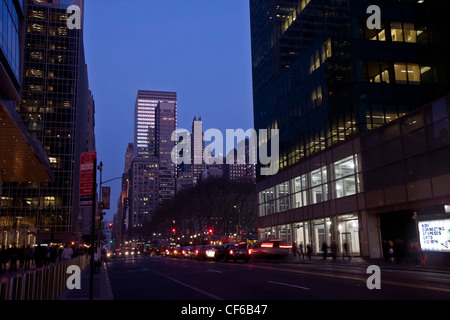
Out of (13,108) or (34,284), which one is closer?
(34,284)

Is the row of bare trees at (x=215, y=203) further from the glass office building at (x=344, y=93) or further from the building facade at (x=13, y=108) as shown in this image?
the building facade at (x=13, y=108)

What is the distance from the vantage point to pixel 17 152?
39.0 metres

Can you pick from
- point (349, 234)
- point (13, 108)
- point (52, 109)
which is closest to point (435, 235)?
point (349, 234)

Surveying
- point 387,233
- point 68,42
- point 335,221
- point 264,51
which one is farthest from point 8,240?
point 68,42

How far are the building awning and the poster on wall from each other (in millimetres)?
26873

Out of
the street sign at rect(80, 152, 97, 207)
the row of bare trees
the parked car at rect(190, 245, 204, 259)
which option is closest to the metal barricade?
the street sign at rect(80, 152, 97, 207)

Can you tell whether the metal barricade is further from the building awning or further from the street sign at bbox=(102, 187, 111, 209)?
the street sign at bbox=(102, 187, 111, 209)

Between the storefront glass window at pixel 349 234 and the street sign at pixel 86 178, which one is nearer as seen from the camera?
the street sign at pixel 86 178

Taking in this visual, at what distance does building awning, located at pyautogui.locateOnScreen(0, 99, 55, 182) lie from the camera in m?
31.1

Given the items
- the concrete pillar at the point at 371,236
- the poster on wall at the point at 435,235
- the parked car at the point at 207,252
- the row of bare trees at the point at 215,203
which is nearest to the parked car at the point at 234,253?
the parked car at the point at 207,252

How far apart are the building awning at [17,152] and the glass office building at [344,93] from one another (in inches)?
1138

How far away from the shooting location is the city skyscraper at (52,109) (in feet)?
330

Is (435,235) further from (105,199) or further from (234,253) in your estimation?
(105,199)

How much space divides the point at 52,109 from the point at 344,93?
3203 inches
